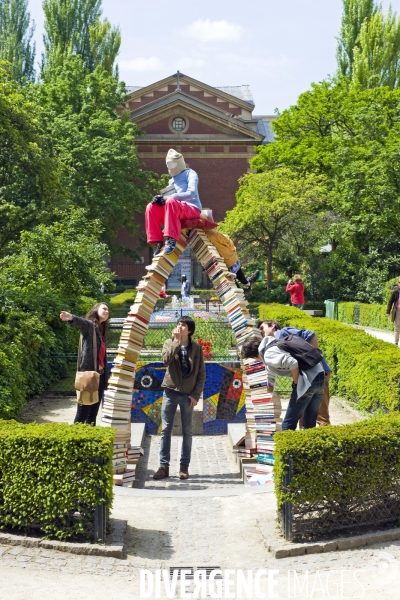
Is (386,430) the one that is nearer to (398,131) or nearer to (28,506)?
(28,506)

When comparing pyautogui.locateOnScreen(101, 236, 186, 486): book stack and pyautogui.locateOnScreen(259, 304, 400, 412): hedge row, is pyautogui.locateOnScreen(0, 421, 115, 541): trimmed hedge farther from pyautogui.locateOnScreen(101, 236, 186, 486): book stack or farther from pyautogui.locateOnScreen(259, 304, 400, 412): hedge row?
pyautogui.locateOnScreen(259, 304, 400, 412): hedge row

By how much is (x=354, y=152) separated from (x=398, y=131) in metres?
2.23

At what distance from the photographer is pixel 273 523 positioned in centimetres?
657

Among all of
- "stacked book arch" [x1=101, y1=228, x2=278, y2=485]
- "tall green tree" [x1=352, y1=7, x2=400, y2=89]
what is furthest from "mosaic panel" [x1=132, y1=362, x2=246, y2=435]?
"tall green tree" [x1=352, y1=7, x2=400, y2=89]

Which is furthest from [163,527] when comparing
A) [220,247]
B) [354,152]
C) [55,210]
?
[354,152]

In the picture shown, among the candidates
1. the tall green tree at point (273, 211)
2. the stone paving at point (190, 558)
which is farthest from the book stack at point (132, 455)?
the tall green tree at point (273, 211)

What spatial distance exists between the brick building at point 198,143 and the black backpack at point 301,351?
41447mm

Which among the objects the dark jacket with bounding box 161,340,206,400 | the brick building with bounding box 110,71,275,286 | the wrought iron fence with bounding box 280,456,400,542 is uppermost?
the brick building with bounding box 110,71,275,286

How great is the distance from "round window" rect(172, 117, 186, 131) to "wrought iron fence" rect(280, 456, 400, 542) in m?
45.9

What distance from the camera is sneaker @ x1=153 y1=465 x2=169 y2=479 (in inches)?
338

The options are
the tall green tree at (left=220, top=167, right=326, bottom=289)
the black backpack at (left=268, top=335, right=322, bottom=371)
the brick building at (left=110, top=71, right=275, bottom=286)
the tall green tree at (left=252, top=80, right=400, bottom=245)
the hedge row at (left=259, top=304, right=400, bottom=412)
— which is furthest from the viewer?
the brick building at (left=110, top=71, right=275, bottom=286)

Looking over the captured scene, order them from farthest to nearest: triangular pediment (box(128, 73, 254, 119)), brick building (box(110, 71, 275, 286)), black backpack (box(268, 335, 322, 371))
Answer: triangular pediment (box(128, 73, 254, 119)) → brick building (box(110, 71, 275, 286)) → black backpack (box(268, 335, 322, 371))

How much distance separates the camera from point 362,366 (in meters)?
11.4

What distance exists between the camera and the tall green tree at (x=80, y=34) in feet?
142
